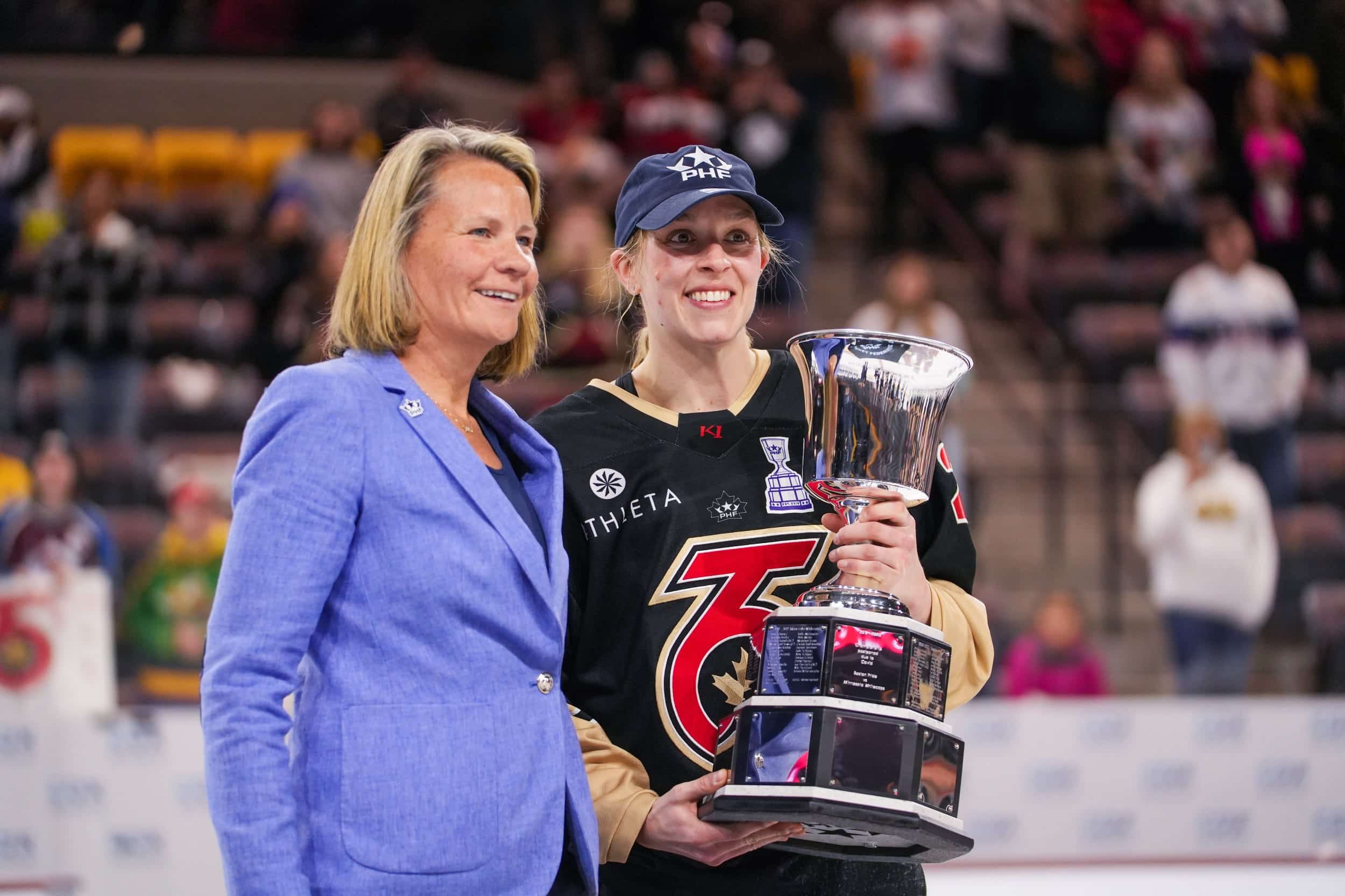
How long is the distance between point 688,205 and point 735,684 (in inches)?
29.4

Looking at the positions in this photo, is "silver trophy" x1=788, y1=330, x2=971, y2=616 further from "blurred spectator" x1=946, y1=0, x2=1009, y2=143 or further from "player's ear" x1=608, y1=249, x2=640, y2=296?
"blurred spectator" x1=946, y1=0, x2=1009, y2=143

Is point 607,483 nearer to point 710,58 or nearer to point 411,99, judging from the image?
point 411,99

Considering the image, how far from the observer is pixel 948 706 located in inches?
96.1

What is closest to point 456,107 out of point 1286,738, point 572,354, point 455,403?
point 572,354

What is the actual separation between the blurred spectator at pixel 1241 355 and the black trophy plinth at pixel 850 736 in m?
5.25

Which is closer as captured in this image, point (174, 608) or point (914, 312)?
point (174, 608)

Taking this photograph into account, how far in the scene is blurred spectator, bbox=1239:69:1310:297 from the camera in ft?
28.1

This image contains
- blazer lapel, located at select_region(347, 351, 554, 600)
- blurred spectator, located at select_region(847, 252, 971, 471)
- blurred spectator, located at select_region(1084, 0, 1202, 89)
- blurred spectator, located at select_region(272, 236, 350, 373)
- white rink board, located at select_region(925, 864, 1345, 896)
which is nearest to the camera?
blazer lapel, located at select_region(347, 351, 554, 600)

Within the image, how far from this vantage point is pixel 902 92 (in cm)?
934

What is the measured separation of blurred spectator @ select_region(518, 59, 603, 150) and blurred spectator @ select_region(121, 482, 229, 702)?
152 inches

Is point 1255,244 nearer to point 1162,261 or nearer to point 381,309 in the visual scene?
point 1162,261

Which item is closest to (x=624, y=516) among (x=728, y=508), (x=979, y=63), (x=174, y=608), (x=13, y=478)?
(x=728, y=508)

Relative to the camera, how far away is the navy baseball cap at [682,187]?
2490 mm

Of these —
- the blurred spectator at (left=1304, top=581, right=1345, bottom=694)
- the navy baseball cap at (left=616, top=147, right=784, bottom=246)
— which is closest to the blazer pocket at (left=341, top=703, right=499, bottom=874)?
the navy baseball cap at (left=616, top=147, right=784, bottom=246)
